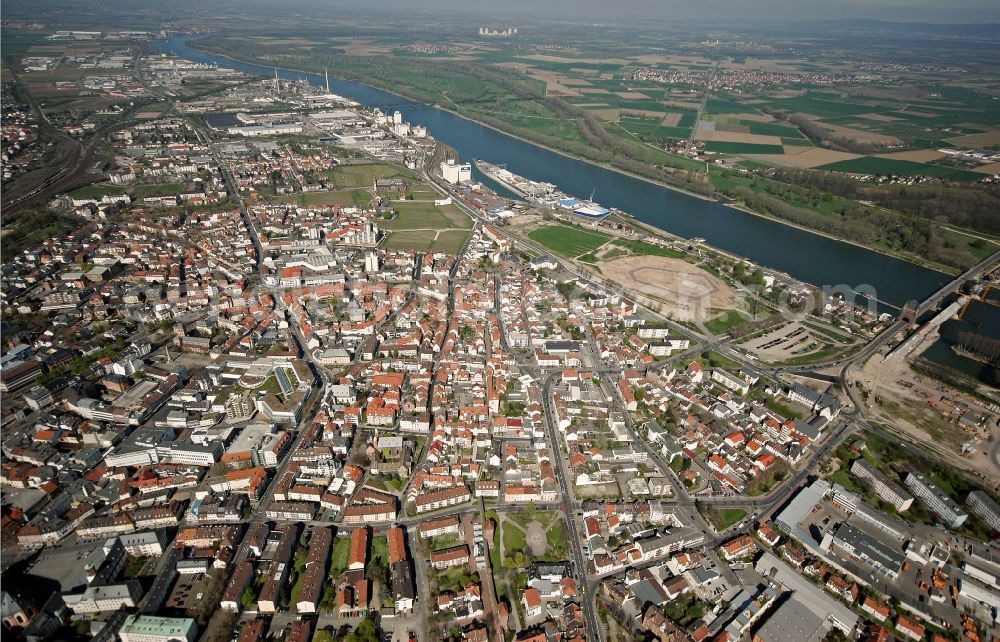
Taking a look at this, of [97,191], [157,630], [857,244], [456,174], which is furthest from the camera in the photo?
[456,174]

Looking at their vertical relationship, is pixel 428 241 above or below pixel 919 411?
above

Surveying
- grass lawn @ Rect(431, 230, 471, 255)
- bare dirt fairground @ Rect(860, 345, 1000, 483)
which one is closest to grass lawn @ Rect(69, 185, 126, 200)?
grass lawn @ Rect(431, 230, 471, 255)

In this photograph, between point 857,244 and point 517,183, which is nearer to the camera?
point 857,244

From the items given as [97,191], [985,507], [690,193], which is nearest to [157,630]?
[985,507]

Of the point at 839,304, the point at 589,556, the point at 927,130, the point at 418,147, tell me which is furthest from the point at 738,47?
the point at 589,556

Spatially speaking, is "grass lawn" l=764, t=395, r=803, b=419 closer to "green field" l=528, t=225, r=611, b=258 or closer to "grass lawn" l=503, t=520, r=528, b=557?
"grass lawn" l=503, t=520, r=528, b=557

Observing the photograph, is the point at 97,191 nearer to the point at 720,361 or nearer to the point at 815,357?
the point at 720,361

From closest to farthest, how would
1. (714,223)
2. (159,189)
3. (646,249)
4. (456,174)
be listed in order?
(646,249), (159,189), (714,223), (456,174)

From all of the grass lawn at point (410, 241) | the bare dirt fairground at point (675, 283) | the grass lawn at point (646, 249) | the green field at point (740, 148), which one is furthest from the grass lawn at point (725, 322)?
the green field at point (740, 148)

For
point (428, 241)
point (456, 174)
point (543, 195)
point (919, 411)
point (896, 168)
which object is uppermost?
point (896, 168)
